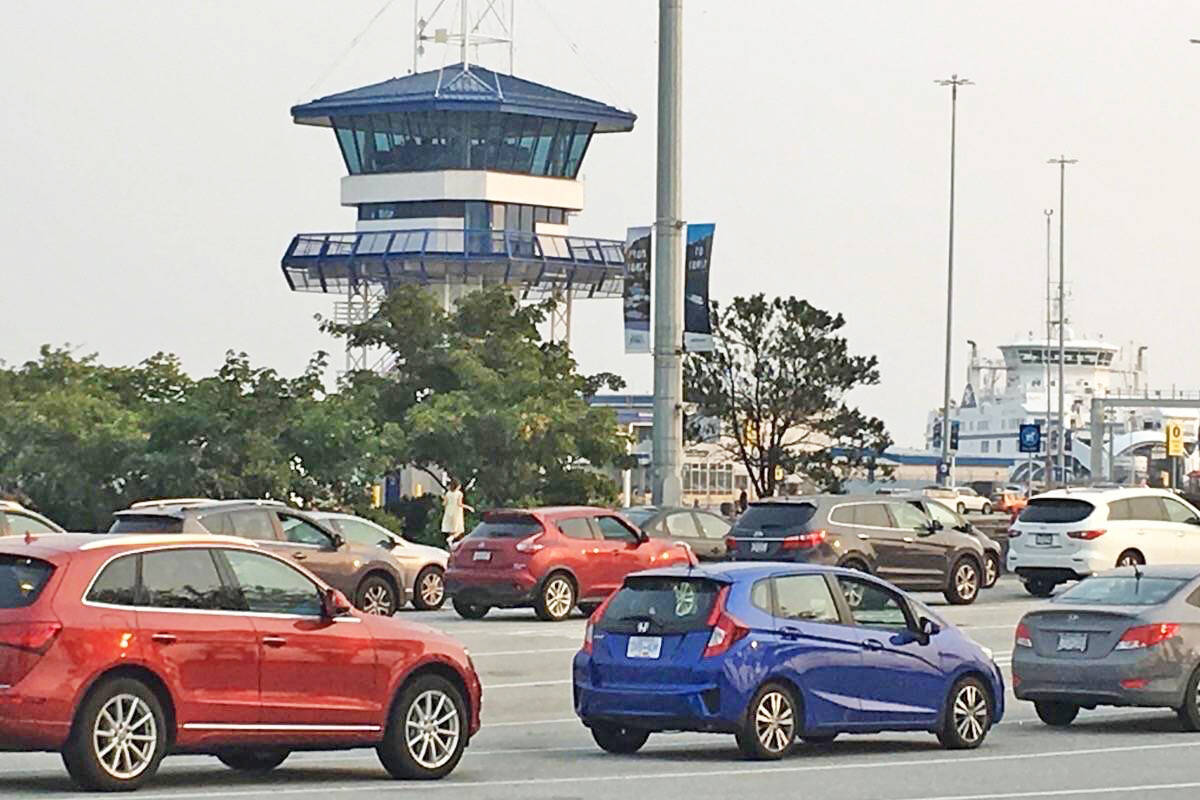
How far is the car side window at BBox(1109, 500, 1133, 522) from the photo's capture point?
3508cm

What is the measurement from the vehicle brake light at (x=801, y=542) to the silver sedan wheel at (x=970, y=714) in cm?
1329

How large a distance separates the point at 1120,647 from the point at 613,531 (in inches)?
481

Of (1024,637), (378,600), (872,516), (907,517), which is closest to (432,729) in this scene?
(1024,637)

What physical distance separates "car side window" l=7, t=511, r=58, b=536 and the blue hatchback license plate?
12057mm

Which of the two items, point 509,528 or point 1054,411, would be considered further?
point 1054,411

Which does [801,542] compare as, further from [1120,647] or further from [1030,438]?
[1030,438]

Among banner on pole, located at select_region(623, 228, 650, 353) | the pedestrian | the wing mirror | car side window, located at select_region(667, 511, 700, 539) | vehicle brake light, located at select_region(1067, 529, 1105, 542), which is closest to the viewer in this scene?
the wing mirror

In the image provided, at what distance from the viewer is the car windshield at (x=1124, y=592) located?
2083cm

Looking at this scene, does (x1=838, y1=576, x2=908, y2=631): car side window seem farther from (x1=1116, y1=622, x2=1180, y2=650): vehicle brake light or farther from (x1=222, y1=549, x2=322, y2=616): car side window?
(x1=222, y1=549, x2=322, y2=616): car side window

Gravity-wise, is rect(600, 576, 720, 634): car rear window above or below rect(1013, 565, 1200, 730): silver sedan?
above

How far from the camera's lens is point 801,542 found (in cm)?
3241

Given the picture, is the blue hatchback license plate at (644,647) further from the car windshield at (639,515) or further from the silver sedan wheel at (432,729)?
the car windshield at (639,515)

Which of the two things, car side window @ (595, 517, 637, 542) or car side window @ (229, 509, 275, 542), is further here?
car side window @ (595, 517, 637, 542)

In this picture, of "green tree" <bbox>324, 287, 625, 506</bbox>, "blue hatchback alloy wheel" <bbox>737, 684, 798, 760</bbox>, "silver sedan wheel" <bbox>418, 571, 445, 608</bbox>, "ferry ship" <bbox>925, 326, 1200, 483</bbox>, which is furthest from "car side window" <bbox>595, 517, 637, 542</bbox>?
"ferry ship" <bbox>925, 326, 1200, 483</bbox>
